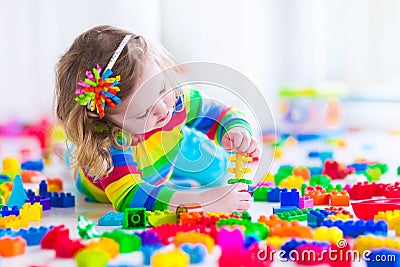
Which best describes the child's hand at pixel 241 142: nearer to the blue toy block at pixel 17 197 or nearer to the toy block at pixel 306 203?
the toy block at pixel 306 203

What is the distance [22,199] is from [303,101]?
1.38 m

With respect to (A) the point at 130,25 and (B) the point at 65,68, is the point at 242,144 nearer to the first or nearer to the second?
(B) the point at 65,68

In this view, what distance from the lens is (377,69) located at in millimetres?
2516

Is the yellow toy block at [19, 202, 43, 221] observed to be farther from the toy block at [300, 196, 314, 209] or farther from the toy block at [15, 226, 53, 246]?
the toy block at [300, 196, 314, 209]

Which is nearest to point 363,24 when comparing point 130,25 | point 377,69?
point 377,69

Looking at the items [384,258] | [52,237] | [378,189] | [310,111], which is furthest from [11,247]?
[310,111]

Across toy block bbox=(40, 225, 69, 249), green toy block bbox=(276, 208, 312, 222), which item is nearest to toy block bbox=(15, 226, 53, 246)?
toy block bbox=(40, 225, 69, 249)

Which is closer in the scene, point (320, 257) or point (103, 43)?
point (320, 257)

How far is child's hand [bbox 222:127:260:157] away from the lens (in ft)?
3.99

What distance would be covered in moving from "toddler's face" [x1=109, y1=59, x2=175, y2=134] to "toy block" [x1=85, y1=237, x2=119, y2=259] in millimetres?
326

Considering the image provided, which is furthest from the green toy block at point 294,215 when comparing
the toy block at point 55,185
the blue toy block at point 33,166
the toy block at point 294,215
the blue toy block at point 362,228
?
the blue toy block at point 33,166

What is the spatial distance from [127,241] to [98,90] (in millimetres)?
345

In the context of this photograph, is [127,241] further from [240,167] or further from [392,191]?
[392,191]

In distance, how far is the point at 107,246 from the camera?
0.87 m
